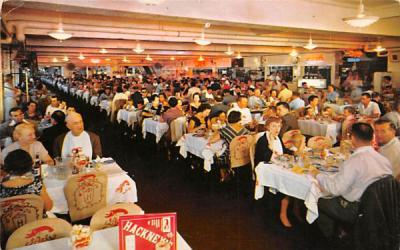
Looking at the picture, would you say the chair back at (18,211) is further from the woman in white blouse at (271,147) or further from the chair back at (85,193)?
the woman in white blouse at (271,147)

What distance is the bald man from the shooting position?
4.55m

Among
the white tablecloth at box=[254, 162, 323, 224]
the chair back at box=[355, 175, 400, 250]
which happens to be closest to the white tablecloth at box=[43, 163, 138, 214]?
the white tablecloth at box=[254, 162, 323, 224]

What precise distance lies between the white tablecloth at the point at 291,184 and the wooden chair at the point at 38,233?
2.58 meters

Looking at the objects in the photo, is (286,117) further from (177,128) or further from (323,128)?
(177,128)

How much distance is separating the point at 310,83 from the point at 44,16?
1640 cm

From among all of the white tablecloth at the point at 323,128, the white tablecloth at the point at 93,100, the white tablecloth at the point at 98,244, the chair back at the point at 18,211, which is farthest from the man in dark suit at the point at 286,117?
the white tablecloth at the point at 93,100

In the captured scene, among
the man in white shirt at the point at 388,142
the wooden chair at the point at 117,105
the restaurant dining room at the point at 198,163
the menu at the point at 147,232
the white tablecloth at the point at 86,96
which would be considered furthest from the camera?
the white tablecloth at the point at 86,96

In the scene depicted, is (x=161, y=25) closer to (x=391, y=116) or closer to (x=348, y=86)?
(x=391, y=116)

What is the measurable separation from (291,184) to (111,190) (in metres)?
2.17

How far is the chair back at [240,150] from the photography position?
522 centimetres

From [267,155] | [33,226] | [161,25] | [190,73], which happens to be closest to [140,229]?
[33,226]

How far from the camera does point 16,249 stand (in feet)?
7.80

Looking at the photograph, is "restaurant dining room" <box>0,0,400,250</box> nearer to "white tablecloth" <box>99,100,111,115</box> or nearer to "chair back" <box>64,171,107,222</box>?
"chair back" <box>64,171,107,222</box>

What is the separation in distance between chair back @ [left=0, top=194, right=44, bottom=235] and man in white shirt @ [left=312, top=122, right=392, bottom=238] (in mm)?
2846
